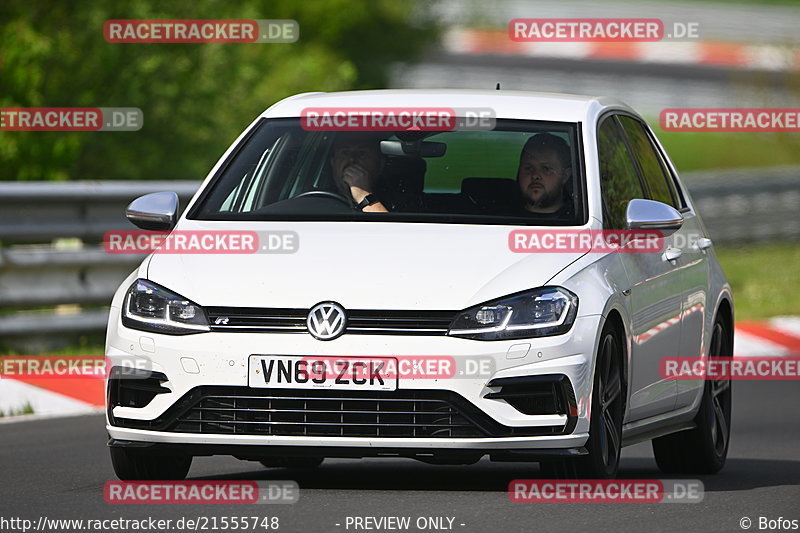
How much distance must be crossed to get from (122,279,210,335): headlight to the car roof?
160 cm

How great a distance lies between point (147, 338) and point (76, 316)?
6.40 m

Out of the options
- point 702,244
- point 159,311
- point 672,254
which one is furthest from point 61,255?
point 159,311

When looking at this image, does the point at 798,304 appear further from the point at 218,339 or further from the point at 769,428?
the point at 218,339

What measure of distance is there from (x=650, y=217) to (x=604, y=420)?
98 cm

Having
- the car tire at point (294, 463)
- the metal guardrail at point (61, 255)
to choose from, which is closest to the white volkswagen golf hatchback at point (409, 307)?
the car tire at point (294, 463)

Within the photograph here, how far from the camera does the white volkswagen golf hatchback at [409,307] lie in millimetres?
7668

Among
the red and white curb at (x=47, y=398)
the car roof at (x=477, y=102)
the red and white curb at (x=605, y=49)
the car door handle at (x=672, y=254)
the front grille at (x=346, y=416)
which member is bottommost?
the front grille at (x=346, y=416)

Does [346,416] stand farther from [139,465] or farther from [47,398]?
[47,398]

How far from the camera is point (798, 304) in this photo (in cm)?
2041

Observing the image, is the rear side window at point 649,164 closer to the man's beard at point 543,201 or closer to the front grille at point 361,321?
the man's beard at point 543,201

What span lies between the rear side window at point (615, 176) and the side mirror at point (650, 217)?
94 millimetres

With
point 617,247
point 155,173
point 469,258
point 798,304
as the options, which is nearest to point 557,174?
point 617,247

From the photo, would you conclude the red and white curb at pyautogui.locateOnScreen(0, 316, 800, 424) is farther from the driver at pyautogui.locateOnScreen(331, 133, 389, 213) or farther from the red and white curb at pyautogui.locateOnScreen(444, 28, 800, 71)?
the red and white curb at pyautogui.locateOnScreen(444, 28, 800, 71)

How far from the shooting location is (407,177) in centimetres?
884
